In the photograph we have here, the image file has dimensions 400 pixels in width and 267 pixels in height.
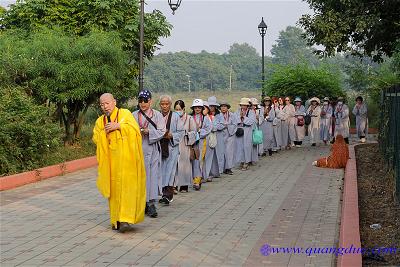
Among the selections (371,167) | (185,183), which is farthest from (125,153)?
(371,167)

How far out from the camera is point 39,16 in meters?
22.8

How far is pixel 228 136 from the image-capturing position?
1602cm

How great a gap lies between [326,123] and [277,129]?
10.9ft

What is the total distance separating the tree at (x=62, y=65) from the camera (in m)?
18.0

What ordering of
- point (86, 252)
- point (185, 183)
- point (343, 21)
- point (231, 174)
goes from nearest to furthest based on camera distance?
point (86, 252) → point (185, 183) → point (231, 174) → point (343, 21)

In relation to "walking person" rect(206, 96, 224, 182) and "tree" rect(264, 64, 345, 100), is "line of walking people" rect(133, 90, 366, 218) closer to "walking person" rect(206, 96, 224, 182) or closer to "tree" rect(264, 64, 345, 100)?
"walking person" rect(206, 96, 224, 182)

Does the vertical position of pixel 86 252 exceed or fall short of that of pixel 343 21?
it falls short

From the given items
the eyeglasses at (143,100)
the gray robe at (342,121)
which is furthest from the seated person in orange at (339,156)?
the gray robe at (342,121)

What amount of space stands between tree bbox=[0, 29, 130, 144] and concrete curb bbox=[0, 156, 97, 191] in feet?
7.62

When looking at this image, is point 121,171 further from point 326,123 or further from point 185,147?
point 326,123

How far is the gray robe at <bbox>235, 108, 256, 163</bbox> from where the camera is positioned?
663 inches

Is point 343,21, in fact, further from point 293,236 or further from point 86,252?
point 86,252

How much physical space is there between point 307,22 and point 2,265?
13.6 meters

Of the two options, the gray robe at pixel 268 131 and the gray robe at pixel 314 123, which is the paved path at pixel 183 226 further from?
the gray robe at pixel 314 123
